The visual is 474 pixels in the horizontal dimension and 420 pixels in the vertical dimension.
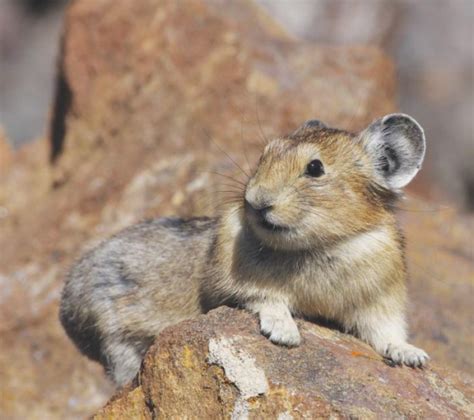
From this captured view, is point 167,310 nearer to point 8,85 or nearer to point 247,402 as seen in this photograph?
point 247,402

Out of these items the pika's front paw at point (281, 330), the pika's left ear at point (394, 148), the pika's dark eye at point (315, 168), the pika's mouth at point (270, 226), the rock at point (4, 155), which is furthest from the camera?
the rock at point (4, 155)

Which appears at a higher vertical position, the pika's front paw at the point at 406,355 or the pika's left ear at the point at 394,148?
the pika's left ear at the point at 394,148

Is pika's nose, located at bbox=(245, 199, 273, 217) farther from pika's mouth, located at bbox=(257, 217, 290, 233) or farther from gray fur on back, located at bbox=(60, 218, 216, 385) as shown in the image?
gray fur on back, located at bbox=(60, 218, 216, 385)

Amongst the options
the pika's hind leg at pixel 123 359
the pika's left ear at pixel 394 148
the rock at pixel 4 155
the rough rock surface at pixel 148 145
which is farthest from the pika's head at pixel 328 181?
the rock at pixel 4 155

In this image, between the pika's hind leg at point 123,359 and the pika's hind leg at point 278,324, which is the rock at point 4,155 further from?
the pika's hind leg at point 278,324

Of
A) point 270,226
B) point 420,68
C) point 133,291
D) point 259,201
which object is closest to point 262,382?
point 270,226

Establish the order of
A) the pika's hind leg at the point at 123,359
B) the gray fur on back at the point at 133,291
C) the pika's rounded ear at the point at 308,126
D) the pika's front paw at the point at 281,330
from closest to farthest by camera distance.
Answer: the pika's front paw at the point at 281,330 < the pika's rounded ear at the point at 308,126 < the gray fur on back at the point at 133,291 < the pika's hind leg at the point at 123,359

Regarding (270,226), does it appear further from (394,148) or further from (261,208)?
(394,148)

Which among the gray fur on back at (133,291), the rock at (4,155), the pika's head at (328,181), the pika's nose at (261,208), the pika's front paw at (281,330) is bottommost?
the rock at (4,155)

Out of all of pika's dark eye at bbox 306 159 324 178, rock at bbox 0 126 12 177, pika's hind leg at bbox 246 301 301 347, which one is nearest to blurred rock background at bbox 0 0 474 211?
rock at bbox 0 126 12 177
